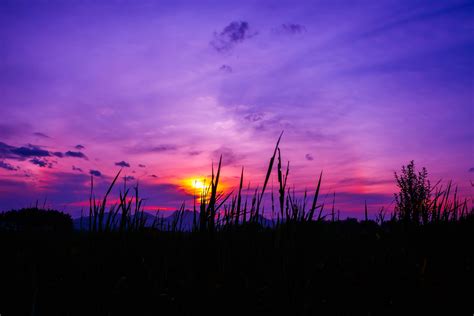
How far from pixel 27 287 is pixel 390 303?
325 cm

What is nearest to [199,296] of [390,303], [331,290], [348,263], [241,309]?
[241,309]

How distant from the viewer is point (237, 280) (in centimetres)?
337

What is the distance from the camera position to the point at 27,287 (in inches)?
146

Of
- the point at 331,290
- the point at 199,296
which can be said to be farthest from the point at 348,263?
the point at 199,296

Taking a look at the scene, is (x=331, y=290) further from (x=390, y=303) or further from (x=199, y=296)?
(x=199, y=296)

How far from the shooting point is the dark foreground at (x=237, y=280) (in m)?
3.02

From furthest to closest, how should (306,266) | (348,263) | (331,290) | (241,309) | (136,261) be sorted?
(348,263), (136,261), (331,290), (306,266), (241,309)

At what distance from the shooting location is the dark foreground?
3020 mm

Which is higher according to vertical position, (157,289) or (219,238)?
(219,238)

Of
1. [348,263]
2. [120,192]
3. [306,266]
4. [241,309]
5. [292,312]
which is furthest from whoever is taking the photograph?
[348,263]

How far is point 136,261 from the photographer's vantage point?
12.4 feet

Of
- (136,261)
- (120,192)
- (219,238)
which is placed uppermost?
(120,192)

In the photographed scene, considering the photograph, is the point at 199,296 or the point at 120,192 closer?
the point at 199,296

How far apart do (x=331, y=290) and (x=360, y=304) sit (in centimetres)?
31
